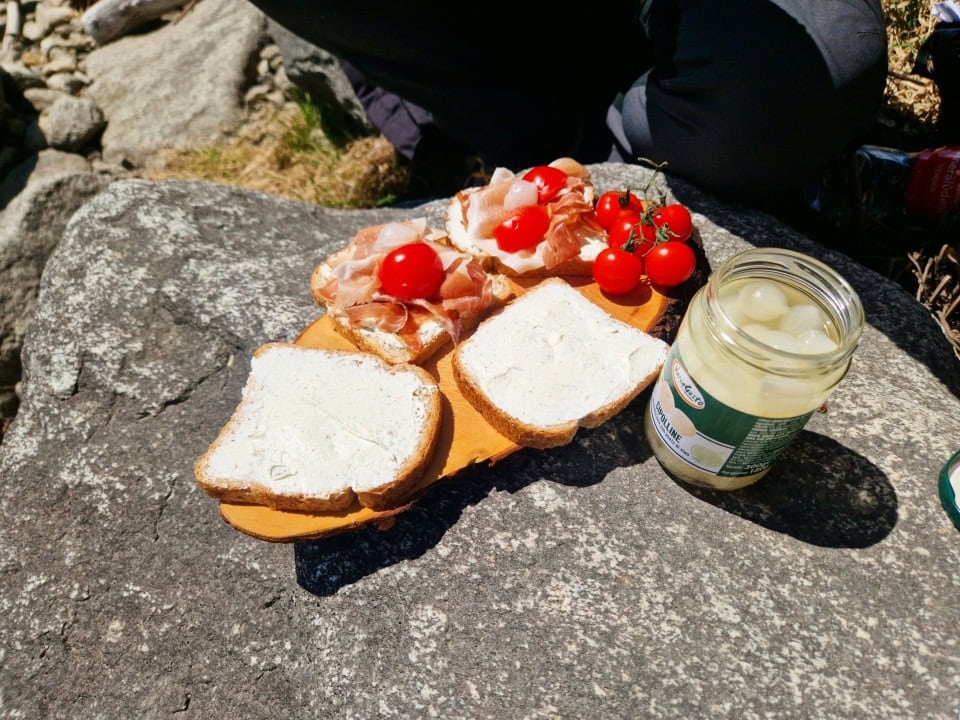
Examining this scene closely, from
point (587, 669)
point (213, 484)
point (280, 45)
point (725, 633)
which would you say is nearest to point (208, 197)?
point (213, 484)

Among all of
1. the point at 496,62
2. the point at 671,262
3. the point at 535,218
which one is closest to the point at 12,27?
the point at 496,62

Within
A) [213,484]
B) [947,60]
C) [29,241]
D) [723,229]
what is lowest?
[29,241]

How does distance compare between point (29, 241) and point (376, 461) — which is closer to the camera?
point (376, 461)

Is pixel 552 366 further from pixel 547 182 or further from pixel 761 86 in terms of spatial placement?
pixel 761 86

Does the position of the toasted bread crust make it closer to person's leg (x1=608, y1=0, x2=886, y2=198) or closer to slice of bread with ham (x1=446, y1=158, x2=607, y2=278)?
slice of bread with ham (x1=446, y1=158, x2=607, y2=278)

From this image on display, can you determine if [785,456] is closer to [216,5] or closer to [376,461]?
[376,461]

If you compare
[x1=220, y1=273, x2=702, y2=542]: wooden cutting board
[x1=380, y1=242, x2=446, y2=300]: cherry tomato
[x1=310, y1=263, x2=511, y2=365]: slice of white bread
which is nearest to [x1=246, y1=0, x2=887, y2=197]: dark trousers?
[x1=220, y1=273, x2=702, y2=542]: wooden cutting board
